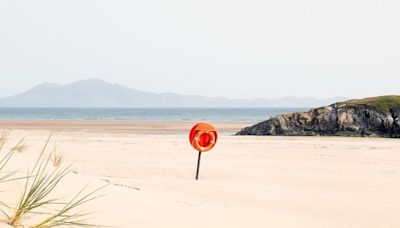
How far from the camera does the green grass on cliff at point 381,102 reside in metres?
26.7

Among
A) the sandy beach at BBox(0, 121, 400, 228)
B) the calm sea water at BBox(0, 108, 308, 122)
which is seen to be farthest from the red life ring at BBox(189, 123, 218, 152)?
the calm sea water at BBox(0, 108, 308, 122)

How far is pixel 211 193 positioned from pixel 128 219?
2.92 metres

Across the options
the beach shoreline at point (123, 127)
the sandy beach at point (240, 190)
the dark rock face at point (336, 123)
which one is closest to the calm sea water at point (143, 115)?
the beach shoreline at point (123, 127)

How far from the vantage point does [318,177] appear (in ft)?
30.6

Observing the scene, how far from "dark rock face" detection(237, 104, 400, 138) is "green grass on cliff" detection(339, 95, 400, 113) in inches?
13.1

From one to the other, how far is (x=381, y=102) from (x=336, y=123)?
2.94m

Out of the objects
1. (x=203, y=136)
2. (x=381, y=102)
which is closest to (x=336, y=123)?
(x=381, y=102)

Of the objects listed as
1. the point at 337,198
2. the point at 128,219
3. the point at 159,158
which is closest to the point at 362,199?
the point at 337,198

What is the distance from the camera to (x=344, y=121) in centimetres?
2655

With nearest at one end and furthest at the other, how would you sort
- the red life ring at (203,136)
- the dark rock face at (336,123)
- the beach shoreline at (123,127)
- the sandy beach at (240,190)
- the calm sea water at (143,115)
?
the sandy beach at (240,190) → the red life ring at (203,136) → the dark rock face at (336,123) → the beach shoreline at (123,127) → the calm sea water at (143,115)

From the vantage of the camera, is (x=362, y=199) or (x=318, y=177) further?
(x=318, y=177)

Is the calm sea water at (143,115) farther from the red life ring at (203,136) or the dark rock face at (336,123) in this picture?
the red life ring at (203,136)

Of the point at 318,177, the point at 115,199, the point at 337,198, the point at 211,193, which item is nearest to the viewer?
the point at 115,199

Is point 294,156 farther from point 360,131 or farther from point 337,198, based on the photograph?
point 360,131
